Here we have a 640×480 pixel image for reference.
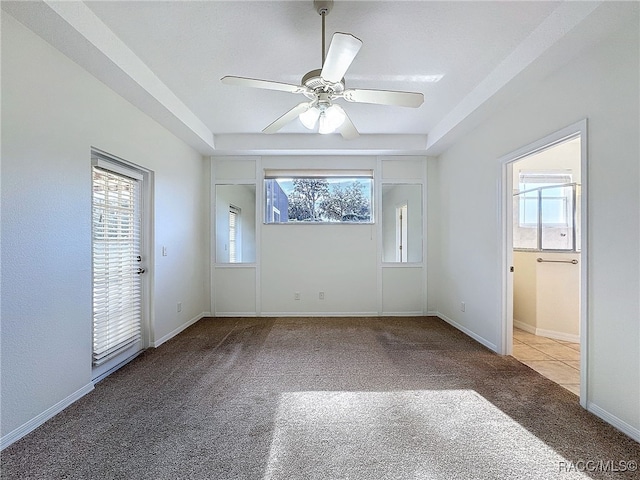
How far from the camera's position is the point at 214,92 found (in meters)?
3.14

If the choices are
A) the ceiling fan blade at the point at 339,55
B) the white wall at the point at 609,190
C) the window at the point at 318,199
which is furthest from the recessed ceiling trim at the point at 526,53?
the window at the point at 318,199

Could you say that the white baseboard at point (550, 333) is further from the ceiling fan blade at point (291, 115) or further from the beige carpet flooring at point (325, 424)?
the ceiling fan blade at point (291, 115)

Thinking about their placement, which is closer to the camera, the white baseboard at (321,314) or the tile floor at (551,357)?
the tile floor at (551,357)

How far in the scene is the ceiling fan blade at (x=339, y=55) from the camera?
159 cm

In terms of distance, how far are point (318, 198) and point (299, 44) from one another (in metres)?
2.68

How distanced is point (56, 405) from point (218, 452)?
1.22 m

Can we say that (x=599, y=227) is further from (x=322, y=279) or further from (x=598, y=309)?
(x=322, y=279)

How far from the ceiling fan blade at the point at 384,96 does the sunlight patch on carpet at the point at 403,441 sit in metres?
2.04

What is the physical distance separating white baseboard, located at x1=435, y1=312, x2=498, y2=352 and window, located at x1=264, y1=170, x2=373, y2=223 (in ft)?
5.73

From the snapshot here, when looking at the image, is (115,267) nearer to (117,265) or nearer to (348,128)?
(117,265)

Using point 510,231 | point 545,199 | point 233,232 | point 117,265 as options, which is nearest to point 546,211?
point 545,199

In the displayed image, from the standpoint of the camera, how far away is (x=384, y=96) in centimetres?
214

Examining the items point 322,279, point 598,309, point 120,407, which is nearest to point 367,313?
point 322,279

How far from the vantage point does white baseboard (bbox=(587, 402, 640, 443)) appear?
1812 mm
